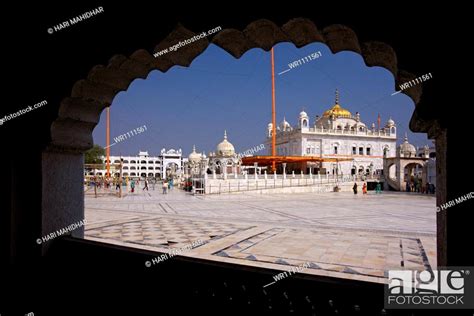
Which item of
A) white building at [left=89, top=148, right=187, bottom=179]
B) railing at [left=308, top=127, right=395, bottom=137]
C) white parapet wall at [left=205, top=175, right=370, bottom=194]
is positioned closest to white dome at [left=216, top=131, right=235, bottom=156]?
railing at [left=308, top=127, right=395, bottom=137]

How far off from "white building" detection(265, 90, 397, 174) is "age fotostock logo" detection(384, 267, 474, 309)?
4389 centimetres

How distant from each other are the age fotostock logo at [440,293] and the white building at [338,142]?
43886 millimetres

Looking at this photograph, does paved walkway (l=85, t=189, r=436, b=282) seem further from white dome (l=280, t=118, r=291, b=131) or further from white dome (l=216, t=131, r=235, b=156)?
white dome (l=280, t=118, r=291, b=131)

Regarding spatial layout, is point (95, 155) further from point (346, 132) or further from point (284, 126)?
point (346, 132)

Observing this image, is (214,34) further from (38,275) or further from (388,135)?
(388,135)

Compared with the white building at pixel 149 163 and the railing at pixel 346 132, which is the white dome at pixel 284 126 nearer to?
the railing at pixel 346 132

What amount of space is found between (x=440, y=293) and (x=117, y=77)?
117 inches

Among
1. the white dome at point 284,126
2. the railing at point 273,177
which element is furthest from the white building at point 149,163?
the railing at point 273,177

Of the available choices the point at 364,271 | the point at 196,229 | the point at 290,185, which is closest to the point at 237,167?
the point at 290,185

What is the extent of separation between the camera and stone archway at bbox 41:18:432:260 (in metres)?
2.10

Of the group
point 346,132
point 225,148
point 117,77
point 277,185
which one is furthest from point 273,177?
point 117,77

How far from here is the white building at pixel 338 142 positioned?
1831 inches

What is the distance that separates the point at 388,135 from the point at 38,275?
55.6 meters

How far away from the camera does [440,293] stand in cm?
185
